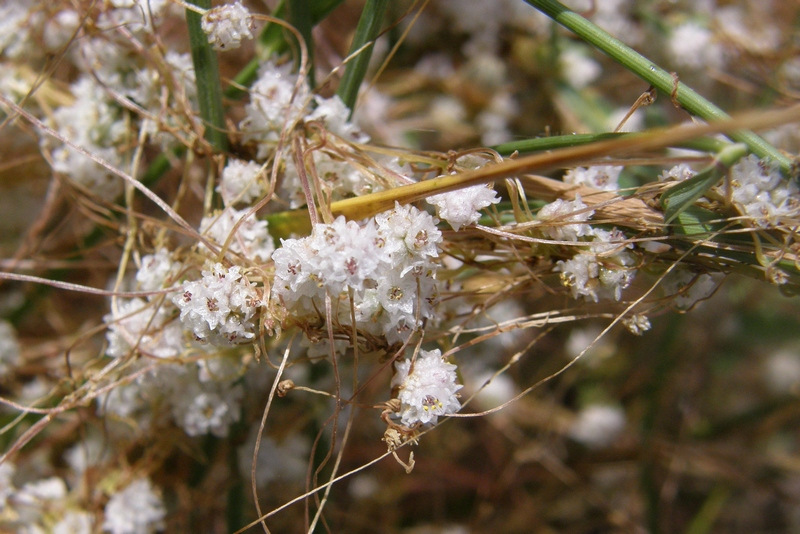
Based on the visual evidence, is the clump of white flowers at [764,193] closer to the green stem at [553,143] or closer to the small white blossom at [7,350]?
the green stem at [553,143]

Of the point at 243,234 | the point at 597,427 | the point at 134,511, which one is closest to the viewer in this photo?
the point at 243,234

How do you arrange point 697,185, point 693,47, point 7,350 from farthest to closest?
point 693,47 → point 7,350 → point 697,185

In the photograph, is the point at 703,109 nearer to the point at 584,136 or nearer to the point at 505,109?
the point at 584,136

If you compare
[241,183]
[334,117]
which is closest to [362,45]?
[334,117]

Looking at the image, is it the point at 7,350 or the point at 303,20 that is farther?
the point at 7,350

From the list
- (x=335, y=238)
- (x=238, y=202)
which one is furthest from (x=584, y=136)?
(x=238, y=202)

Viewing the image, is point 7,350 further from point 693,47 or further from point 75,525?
point 693,47

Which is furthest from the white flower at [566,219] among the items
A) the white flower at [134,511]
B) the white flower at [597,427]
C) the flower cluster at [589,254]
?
the white flower at [597,427]
